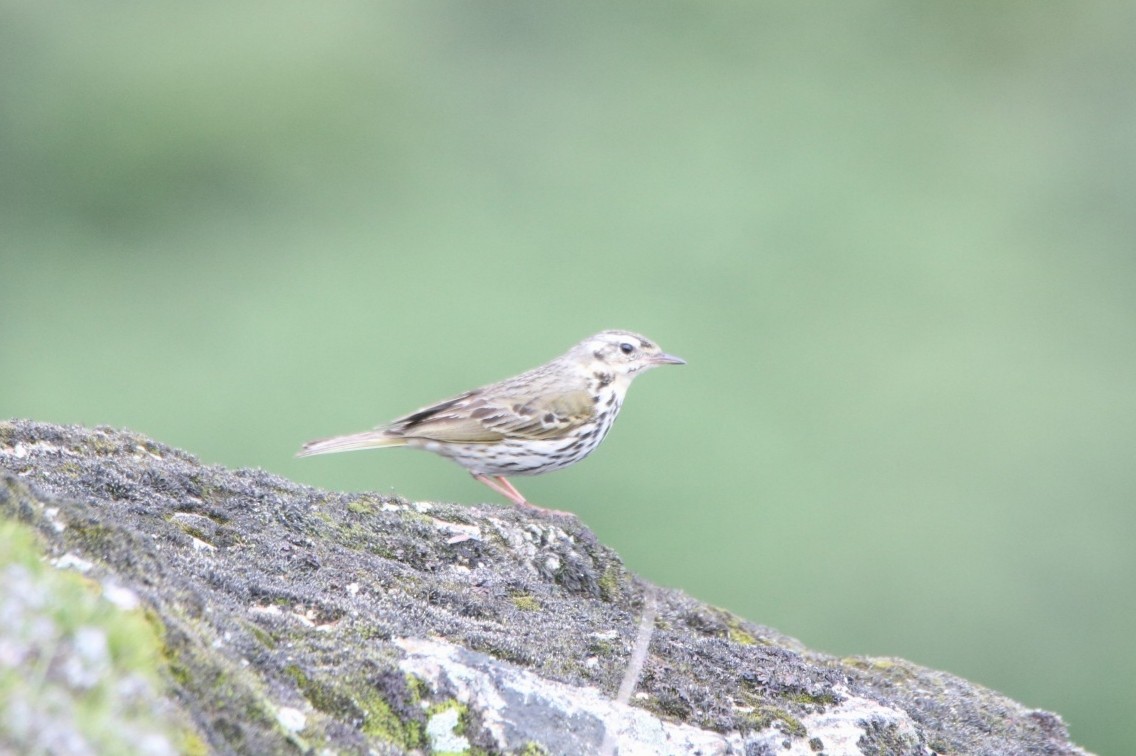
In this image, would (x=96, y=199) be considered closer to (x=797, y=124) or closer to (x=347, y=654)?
(x=797, y=124)

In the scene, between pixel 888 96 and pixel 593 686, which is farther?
pixel 888 96

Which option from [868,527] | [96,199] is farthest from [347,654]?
[96,199]

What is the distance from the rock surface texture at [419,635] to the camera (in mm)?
3910

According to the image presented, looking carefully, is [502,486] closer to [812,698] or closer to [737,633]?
[737,633]

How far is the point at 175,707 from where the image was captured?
337 centimetres

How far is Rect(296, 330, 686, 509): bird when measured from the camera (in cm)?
969

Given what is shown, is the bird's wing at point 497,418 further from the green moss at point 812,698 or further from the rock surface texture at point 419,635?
the green moss at point 812,698

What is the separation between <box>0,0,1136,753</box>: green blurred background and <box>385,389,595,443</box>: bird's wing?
5.67 metres

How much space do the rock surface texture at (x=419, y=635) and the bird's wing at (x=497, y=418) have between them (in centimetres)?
290

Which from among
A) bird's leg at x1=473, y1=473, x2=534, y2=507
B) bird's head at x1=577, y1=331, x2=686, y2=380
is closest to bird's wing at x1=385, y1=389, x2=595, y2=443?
bird's leg at x1=473, y1=473, x2=534, y2=507

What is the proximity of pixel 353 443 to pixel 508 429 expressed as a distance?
98 cm

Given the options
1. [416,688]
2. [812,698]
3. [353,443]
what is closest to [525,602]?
[812,698]

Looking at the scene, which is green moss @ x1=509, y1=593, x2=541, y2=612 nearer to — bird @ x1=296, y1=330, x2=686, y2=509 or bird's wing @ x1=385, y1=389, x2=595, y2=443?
bird @ x1=296, y1=330, x2=686, y2=509

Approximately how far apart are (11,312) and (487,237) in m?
6.42
